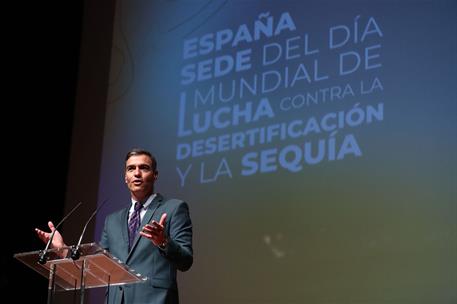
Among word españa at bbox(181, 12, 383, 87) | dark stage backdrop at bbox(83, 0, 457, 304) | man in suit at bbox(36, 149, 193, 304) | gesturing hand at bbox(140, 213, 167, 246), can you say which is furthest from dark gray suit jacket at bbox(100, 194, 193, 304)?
word españa at bbox(181, 12, 383, 87)

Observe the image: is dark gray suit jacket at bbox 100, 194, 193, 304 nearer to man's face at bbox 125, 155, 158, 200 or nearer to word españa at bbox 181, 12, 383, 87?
man's face at bbox 125, 155, 158, 200

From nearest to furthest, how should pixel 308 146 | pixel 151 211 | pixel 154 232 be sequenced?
1. pixel 154 232
2. pixel 151 211
3. pixel 308 146

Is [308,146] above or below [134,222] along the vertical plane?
above

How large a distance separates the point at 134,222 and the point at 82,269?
18.1 inches

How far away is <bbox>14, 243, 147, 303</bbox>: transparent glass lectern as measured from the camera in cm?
272

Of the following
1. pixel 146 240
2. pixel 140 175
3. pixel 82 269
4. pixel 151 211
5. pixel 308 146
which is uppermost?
pixel 308 146

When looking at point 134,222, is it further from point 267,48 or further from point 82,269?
point 267,48

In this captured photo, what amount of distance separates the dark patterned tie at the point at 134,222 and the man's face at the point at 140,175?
45mm

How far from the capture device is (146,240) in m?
3.15

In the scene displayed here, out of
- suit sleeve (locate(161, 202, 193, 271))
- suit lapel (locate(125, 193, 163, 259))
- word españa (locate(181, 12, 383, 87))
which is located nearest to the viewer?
suit sleeve (locate(161, 202, 193, 271))

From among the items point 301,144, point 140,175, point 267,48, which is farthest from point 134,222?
point 267,48

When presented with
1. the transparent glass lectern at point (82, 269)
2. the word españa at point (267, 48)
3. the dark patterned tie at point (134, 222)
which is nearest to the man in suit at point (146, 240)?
the dark patterned tie at point (134, 222)

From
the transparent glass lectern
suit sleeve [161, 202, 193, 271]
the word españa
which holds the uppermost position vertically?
the word españa

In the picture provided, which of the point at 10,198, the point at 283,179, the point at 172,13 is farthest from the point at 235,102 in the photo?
the point at 10,198
